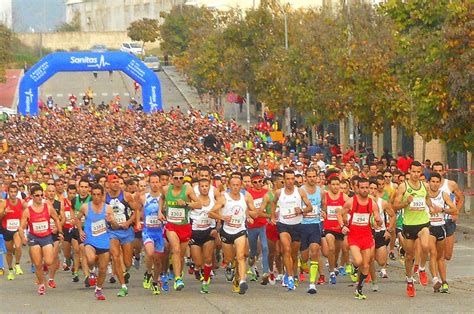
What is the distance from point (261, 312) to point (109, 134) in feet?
129

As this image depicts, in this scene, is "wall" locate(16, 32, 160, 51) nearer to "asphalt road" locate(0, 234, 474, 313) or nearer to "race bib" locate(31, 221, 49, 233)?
"asphalt road" locate(0, 234, 474, 313)

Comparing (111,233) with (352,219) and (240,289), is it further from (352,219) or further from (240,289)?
(352,219)

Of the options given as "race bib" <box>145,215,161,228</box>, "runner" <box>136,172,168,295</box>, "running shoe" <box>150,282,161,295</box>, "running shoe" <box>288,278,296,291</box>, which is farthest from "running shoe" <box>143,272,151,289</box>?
"running shoe" <box>288,278,296,291</box>

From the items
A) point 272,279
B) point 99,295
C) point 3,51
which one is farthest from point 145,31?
point 99,295

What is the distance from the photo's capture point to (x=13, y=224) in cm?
2192

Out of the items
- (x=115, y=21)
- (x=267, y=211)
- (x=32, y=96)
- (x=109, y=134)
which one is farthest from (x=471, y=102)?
(x=115, y=21)

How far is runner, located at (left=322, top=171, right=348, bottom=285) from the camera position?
19.7 metres

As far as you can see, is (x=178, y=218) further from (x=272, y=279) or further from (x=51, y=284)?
(x=51, y=284)

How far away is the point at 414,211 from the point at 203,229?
2912 millimetres

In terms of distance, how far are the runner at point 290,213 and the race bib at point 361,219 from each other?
1.47 meters

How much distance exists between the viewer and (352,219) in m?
17.8

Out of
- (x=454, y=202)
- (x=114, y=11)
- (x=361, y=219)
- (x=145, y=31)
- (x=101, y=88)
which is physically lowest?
(x=361, y=219)

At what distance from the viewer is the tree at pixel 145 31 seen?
122688 mm

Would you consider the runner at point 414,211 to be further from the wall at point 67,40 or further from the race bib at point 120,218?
the wall at point 67,40
